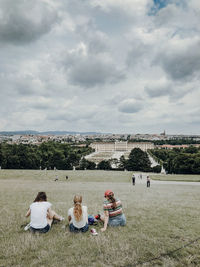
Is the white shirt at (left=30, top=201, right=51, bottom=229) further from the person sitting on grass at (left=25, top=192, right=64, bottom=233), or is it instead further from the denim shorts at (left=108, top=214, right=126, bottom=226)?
the denim shorts at (left=108, top=214, right=126, bottom=226)

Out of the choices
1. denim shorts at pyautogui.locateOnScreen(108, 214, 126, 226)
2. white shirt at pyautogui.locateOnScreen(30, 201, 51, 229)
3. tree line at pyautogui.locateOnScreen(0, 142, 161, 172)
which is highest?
white shirt at pyautogui.locateOnScreen(30, 201, 51, 229)

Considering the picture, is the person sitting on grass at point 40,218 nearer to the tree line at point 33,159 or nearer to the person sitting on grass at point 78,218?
the person sitting on grass at point 78,218

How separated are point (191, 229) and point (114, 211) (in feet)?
7.41

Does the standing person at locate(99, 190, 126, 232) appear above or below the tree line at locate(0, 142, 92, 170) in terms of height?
above

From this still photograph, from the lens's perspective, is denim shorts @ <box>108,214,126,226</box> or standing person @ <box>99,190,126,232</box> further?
→ denim shorts @ <box>108,214,126,226</box>

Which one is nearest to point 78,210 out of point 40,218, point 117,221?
point 40,218

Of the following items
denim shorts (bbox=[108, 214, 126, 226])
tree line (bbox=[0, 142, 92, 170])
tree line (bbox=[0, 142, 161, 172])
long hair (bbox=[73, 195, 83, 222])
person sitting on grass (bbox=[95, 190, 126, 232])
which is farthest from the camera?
tree line (bbox=[0, 142, 161, 172])

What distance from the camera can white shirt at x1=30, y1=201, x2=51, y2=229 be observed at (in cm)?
585

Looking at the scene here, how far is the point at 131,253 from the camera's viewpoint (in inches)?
178

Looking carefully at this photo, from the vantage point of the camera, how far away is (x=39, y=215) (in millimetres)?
5922

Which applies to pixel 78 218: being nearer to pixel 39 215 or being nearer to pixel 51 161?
pixel 39 215

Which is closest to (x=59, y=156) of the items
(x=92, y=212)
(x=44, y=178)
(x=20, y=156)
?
(x=20, y=156)

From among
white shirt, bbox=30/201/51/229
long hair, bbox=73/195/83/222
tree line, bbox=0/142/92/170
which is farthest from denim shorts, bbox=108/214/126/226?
tree line, bbox=0/142/92/170

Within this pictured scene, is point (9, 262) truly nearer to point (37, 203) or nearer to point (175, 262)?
point (37, 203)
